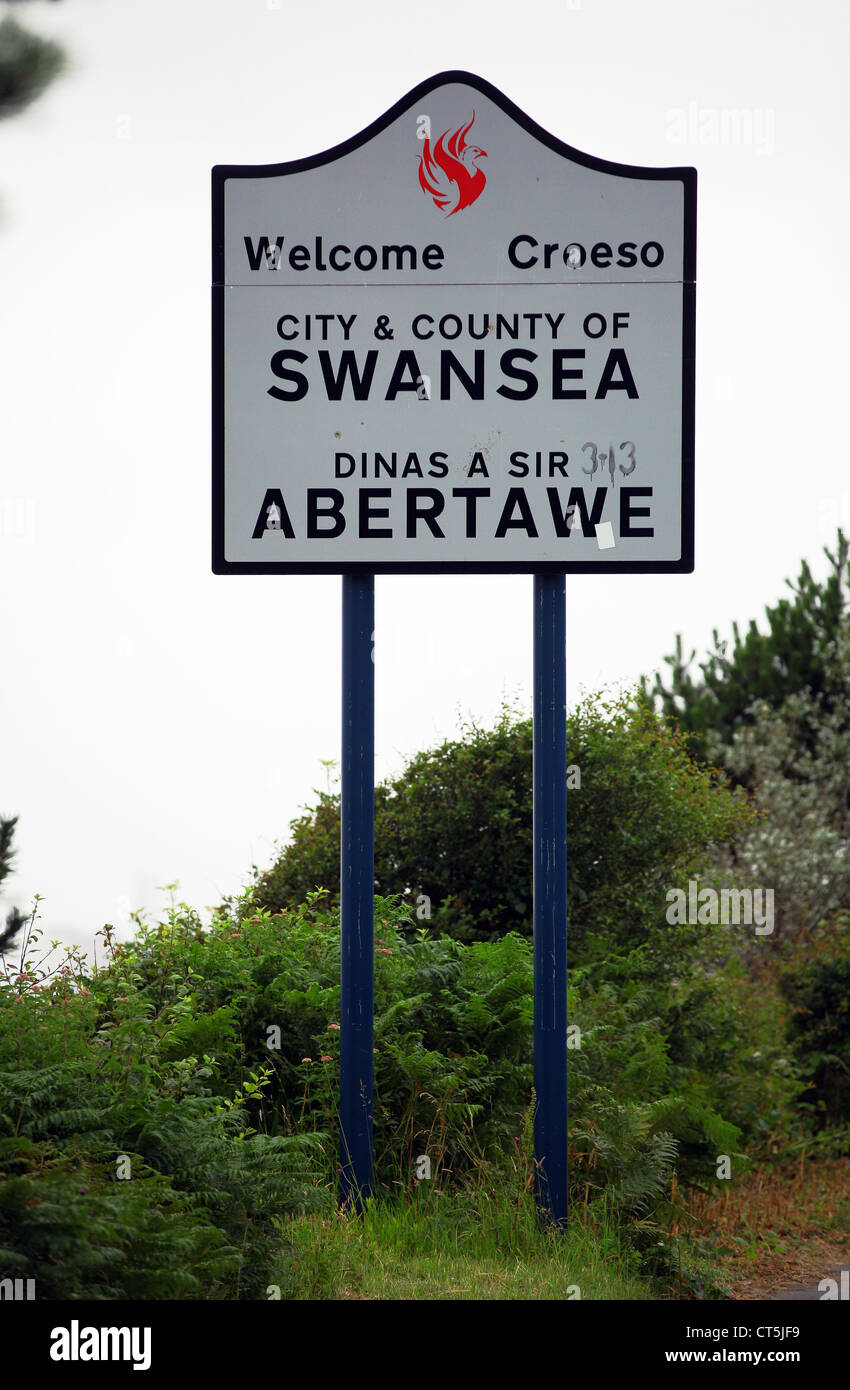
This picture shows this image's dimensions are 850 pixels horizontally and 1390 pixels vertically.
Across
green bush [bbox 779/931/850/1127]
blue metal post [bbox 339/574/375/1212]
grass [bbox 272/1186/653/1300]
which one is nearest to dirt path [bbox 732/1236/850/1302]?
grass [bbox 272/1186/653/1300]

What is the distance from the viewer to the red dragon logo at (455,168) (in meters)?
6.57

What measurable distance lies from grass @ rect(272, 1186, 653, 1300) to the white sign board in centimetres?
306

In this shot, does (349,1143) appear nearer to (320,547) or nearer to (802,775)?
(320,547)

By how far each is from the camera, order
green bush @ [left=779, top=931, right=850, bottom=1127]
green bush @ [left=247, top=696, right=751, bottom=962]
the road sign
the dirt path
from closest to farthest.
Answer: the road sign
the dirt path
green bush @ [left=247, top=696, right=751, bottom=962]
green bush @ [left=779, top=931, right=850, bottom=1127]

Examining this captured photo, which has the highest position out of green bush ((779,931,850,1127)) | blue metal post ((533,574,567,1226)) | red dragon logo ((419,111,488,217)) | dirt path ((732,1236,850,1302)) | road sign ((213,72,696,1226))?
red dragon logo ((419,111,488,217))

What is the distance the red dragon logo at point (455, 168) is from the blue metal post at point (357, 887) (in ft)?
6.32

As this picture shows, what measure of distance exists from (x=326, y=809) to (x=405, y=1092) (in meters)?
4.65

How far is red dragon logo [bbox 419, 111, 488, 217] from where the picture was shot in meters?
6.57

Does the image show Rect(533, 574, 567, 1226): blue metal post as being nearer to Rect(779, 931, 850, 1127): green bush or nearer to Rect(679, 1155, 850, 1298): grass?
Rect(679, 1155, 850, 1298): grass

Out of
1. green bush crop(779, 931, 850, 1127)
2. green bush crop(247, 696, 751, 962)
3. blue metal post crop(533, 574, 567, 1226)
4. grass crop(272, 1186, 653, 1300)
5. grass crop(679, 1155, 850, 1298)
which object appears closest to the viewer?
grass crop(272, 1186, 653, 1300)

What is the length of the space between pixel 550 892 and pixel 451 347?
9.02 feet

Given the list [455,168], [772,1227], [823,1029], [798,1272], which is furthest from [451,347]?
[823,1029]

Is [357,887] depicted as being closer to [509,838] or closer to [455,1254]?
[455,1254]

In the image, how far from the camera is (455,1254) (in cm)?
572
